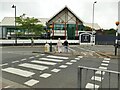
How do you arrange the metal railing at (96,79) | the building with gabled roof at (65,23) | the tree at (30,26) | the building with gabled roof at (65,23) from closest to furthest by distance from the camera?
1. the metal railing at (96,79)
2. the tree at (30,26)
3. the building with gabled roof at (65,23)
4. the building with gabled roof at (65,23)

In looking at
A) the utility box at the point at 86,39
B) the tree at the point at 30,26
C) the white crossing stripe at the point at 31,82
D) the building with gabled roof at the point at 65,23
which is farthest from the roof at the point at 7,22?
the white crossing stripe at the point at 31,82

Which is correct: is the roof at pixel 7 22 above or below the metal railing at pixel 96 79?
above

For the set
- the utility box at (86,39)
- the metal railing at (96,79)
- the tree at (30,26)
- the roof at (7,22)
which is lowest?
the metal railing at (96,79)

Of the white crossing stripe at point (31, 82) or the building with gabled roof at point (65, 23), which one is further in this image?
the building with gabled roof at point (65, 23)

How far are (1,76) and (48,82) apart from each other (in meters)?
2.79

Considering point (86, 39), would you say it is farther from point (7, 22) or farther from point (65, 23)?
point (7, 22)

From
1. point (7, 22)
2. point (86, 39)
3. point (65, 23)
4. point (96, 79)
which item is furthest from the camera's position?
point (7, 22)

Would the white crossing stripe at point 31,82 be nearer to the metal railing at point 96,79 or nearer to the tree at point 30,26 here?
the metal railing at point 96,79

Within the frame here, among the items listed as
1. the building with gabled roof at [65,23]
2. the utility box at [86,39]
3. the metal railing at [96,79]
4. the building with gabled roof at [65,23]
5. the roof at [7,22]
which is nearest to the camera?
the metal railing at [96,79]

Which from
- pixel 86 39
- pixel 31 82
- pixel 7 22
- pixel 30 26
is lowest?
pixel 31 82

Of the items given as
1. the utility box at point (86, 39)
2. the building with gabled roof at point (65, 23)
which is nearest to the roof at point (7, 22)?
the building with gabled roof at point (65, 23)

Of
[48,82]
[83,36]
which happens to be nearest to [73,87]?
[48,82]

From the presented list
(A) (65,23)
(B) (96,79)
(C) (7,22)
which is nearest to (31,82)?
(B) (96,79)

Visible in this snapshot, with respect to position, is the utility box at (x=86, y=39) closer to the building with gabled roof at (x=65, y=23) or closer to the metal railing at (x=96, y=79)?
the building with gabled roof at (x=65, y=23)
